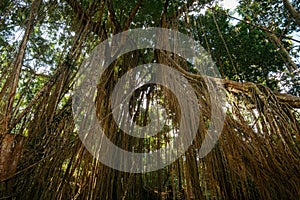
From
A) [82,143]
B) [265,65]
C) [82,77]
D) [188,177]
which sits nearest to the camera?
[188,177]

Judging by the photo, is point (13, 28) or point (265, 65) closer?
point (13, 28)

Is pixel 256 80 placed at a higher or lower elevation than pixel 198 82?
higher

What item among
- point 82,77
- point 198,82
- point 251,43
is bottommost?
point 198,82

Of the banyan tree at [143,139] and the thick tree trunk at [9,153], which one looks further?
the thick tree trunk at [9,153]

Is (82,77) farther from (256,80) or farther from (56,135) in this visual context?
(256,80)

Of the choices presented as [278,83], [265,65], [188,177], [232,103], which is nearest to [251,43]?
[265,65]

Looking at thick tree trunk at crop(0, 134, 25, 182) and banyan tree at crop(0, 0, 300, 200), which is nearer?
banyan tree at crop(0, 0, 300, 200)

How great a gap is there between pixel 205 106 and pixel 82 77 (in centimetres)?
116

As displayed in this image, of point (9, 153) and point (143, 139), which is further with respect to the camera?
point (143, 139)

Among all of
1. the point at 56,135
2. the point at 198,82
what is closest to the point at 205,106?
the point at 198,82

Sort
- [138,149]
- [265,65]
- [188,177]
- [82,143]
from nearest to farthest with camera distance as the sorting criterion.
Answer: [188,177], [82,143], [138,149], [265,65]

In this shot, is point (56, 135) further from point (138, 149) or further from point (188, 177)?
point (188, 177)

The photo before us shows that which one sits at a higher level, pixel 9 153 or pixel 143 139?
pixel 143 139

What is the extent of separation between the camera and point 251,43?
3.04 m
